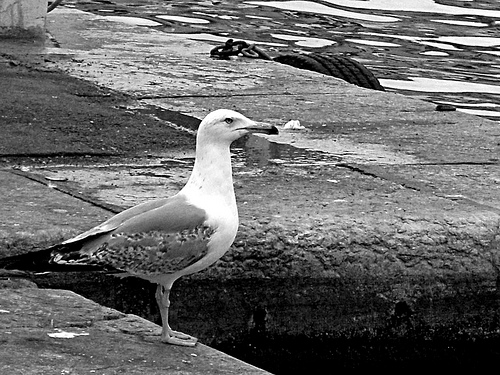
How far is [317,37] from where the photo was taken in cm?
1296

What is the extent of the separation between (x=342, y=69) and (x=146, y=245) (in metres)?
5.72

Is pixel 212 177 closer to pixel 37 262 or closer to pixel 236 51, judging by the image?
pixel 37 262

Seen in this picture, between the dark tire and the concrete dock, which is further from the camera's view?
the dark tire

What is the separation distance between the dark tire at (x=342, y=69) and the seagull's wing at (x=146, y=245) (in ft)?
18.2

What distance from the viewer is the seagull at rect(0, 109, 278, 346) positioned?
355cm

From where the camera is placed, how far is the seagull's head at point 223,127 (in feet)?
12.6

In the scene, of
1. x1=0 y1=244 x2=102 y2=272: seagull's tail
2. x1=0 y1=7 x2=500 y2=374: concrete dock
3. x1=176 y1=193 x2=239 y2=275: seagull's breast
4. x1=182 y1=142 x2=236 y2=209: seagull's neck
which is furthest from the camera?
x1=0 y1=7 x2=500 y2=374: concrete dock

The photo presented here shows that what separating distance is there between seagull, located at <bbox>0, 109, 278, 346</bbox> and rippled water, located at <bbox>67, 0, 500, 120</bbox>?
20.0 ft

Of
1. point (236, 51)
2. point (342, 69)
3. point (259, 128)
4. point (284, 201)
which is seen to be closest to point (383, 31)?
point (342, 69)

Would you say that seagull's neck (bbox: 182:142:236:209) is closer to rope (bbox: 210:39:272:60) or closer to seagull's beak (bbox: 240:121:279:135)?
seagull's beak (bbox: 240:121:279:135)

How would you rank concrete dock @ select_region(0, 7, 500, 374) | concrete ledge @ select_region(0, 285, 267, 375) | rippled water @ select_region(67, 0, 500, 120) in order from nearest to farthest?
concrete ledge @ select_region(0, 285, 267, 375) < concrete dock @ select_region(0, 7, 500, 374) < rippled water @ select_region(67, 0, 500, 120)

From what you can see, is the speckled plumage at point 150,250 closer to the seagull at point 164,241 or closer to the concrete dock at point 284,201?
the seagull at point 164,241

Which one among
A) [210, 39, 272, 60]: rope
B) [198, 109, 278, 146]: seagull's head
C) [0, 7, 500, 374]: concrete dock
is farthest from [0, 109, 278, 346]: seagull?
[210, 39, 272, 60]: rope

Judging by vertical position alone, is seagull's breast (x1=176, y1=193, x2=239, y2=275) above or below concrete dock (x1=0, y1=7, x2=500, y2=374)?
above
